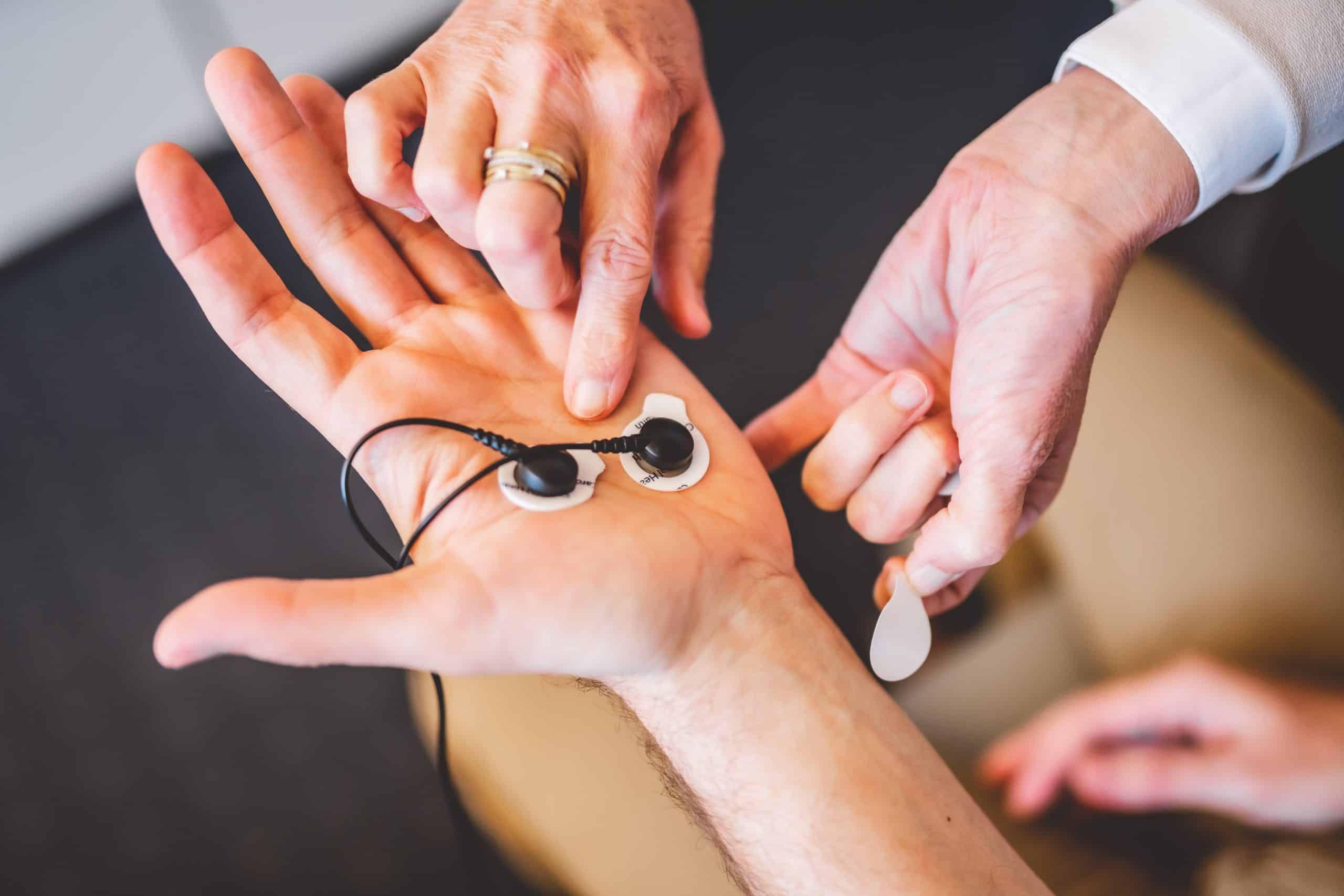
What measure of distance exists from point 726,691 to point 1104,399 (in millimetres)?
961

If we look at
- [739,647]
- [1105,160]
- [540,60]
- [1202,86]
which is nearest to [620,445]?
[739,647]

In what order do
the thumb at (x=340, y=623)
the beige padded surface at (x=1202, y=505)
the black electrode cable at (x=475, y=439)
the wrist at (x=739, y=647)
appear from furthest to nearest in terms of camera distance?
1. the beige padded surface at (x=1202, y=505)
2. the wrist at (x=739, y=647)
3. the black electrode cable at (x=475, y=439)
4. the thumb at (x=340, y=623)

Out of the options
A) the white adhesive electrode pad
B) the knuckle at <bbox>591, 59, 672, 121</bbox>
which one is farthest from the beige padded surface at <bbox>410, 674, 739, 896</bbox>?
the knuckle at <bbox>591, 59, 672, 121</bbox>

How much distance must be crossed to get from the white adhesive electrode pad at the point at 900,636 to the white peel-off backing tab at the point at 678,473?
0.30m

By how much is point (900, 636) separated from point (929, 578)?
0.09 m

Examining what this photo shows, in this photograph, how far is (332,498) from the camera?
184 cm

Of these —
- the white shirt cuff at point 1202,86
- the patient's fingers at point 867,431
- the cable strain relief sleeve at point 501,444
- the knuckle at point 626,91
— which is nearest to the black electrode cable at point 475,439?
the cable strain relief sleeve at point 501,444

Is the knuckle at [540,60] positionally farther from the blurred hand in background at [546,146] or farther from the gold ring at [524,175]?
the gold ring at [524,175]

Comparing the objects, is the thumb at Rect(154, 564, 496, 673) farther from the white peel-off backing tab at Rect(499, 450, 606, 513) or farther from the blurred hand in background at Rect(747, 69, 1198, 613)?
the blurred hand in background at Rect(747, 69, 1198, 613)

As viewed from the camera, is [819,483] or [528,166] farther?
[819,483]

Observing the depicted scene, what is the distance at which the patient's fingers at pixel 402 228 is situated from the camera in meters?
1.11

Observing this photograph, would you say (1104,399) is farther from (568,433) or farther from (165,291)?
(165,291)

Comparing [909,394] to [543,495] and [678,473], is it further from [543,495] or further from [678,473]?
[543,495]

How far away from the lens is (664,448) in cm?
100
